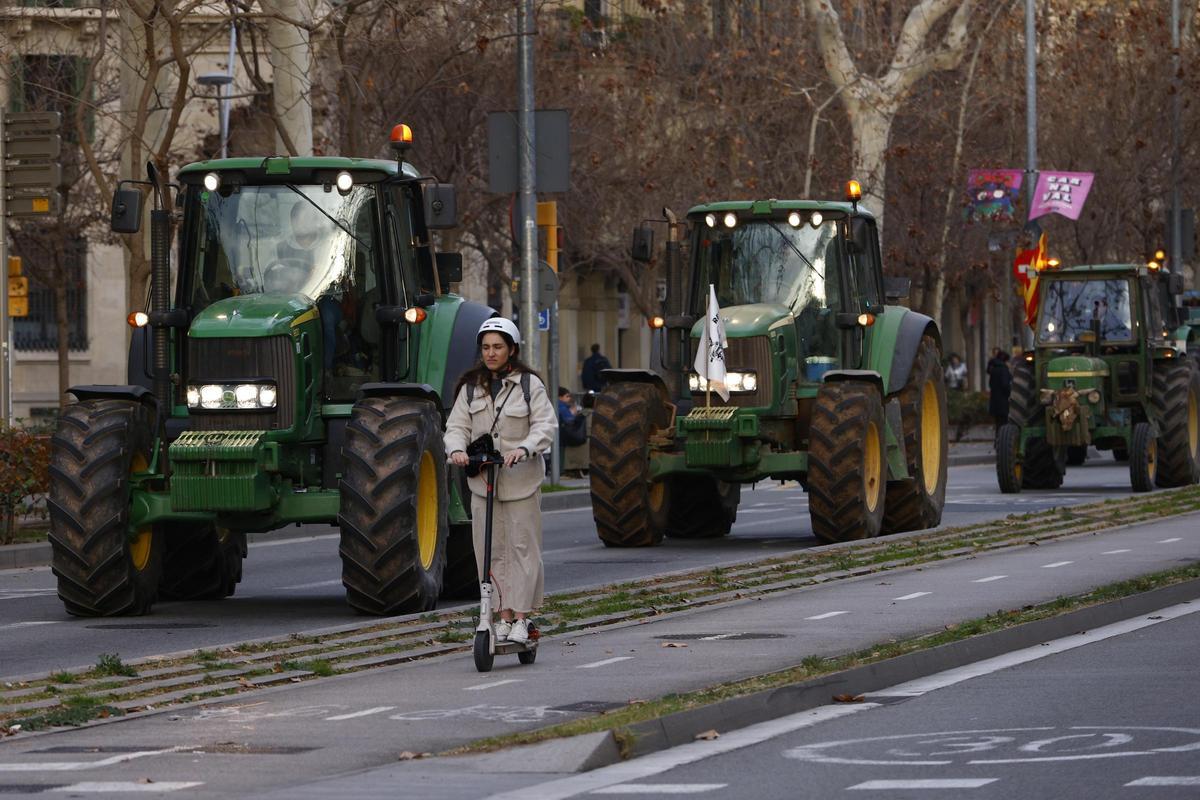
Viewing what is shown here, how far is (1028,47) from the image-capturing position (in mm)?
45094

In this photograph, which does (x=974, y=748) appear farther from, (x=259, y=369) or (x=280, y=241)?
(x=280, y=241)

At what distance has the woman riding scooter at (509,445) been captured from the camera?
508 inches

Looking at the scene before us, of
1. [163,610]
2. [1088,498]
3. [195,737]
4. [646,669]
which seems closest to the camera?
[195,737]

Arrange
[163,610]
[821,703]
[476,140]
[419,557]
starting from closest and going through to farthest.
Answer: [821,703] < [419,557] < [163,610] < [476,140]

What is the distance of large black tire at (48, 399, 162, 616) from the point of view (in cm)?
1623

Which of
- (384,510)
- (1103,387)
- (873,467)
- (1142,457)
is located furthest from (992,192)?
(384,510)

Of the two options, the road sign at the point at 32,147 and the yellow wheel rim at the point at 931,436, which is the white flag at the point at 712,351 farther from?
the road sign at the point at 32,147

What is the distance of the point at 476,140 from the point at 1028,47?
9821mm

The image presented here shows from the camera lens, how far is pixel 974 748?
33.9 ft

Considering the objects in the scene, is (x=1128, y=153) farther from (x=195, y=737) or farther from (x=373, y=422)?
(x=195, y=737)

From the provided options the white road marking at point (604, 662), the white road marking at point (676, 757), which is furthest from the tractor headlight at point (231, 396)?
the white road marking at point (676, 757)

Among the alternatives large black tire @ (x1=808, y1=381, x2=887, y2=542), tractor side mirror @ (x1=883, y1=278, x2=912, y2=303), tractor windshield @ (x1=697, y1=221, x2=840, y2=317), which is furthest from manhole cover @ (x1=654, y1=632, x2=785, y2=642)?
tractor side mirror @ (x1=883, y1=278, x2=912, y2=303)

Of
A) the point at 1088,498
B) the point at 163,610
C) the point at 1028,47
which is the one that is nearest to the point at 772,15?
the point at 1028,47

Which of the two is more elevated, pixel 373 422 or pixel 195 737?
pixel 373 422
